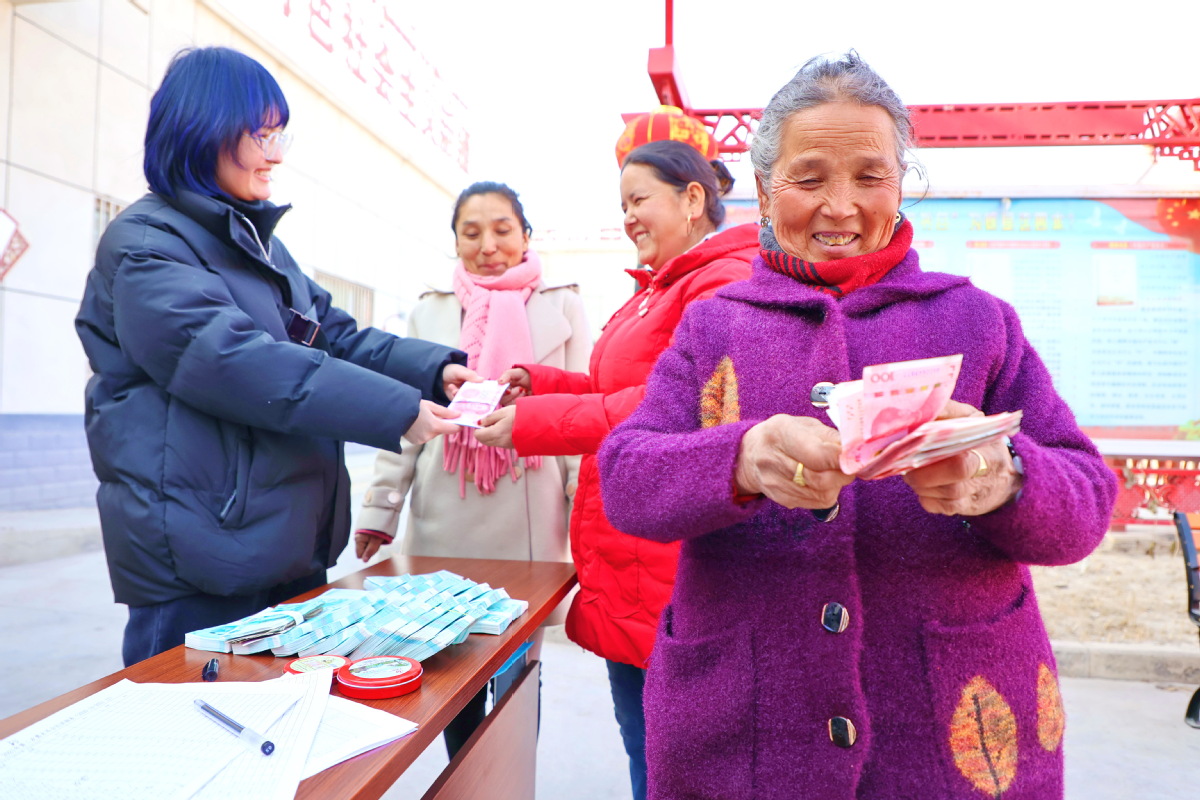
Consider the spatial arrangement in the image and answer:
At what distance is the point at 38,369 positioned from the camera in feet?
18.5

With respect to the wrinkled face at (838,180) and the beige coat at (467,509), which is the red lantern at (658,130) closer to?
the beige coat at (467,509)

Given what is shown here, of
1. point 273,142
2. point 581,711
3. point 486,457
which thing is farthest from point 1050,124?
point 273,142

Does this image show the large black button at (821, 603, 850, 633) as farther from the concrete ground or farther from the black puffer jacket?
the concrete ground

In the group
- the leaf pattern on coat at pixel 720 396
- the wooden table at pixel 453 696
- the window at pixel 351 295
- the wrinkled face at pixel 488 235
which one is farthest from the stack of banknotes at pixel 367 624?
the window at pixel 351 295

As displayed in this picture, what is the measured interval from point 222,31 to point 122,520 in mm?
7543

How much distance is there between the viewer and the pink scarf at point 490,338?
7.50 ft

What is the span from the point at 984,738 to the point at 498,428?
1.20 meters

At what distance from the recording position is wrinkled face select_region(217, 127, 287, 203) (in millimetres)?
1617

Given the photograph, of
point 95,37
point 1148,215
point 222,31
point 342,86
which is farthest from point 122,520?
point 342,86

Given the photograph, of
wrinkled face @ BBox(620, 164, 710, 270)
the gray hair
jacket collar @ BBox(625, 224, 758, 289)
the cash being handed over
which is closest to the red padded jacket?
jacket collar @ BBox(625, 224, 758, 289)

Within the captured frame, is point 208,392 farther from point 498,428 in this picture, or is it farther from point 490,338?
point 490,338

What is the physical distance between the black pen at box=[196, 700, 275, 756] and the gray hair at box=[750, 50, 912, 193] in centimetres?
100

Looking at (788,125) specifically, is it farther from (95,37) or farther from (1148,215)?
(95,37)

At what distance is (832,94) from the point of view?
39.4 inches
